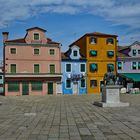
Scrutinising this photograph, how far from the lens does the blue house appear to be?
161 ft

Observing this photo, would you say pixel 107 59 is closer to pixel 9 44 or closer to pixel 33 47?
pixel 33 47

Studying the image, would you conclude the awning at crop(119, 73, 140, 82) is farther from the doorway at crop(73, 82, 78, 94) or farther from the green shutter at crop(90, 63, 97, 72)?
the doorway at crop(73, 82, 78, 94)

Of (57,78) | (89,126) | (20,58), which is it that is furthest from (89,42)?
(89,126)

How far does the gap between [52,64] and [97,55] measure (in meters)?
8.33

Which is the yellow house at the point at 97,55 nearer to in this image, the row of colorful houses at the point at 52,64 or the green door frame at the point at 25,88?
the row of colorful houses at the point at 52,64

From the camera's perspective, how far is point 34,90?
1854 inches

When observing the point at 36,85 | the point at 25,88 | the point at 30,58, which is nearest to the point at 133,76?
the point at 36,85

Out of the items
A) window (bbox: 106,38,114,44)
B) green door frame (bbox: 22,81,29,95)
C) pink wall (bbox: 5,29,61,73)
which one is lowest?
green door frame (bbox: 22,81,29,95)

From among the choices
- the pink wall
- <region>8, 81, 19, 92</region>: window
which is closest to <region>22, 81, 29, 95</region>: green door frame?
<region>8, 81, 19, 92</region>: window

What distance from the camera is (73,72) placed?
49.8m

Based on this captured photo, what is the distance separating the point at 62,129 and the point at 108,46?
139 ft

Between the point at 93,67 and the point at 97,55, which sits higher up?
the point at 97,55

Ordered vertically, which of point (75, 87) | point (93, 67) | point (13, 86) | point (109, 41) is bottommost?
point (75, 87)

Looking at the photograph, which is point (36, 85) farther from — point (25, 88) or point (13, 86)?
point (13, 86)
